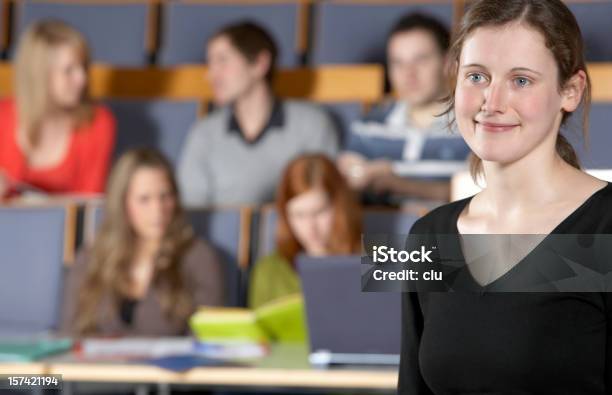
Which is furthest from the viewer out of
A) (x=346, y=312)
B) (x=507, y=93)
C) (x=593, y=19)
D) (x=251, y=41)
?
(x=251, y=41)

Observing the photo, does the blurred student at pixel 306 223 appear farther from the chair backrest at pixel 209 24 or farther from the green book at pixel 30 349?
the chair backrest at pixel 209 24

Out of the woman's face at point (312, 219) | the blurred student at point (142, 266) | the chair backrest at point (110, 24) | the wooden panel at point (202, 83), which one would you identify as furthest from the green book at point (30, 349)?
the chair backrest at point (110, 24)

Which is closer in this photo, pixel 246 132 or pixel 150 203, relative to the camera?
pixel 150 203

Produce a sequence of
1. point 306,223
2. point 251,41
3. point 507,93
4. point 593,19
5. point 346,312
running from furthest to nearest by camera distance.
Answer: point 251,41, point 306,223, point 346,312, point 593,19, point 507,93

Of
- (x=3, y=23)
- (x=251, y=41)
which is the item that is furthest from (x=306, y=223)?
(x=3, y=23)

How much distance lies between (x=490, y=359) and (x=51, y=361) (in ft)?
1.70

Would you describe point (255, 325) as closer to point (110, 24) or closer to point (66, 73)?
point (66, 73)

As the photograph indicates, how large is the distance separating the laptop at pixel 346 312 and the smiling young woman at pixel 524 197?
1.07 ft

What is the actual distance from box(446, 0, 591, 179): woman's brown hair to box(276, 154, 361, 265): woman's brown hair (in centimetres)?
71

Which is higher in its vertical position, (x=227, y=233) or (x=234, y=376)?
(x=227, y=233)

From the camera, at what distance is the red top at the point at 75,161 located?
1.32 metres

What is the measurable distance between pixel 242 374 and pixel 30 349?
0.20 metres

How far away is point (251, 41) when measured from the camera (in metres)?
1.31

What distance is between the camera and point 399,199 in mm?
1159
